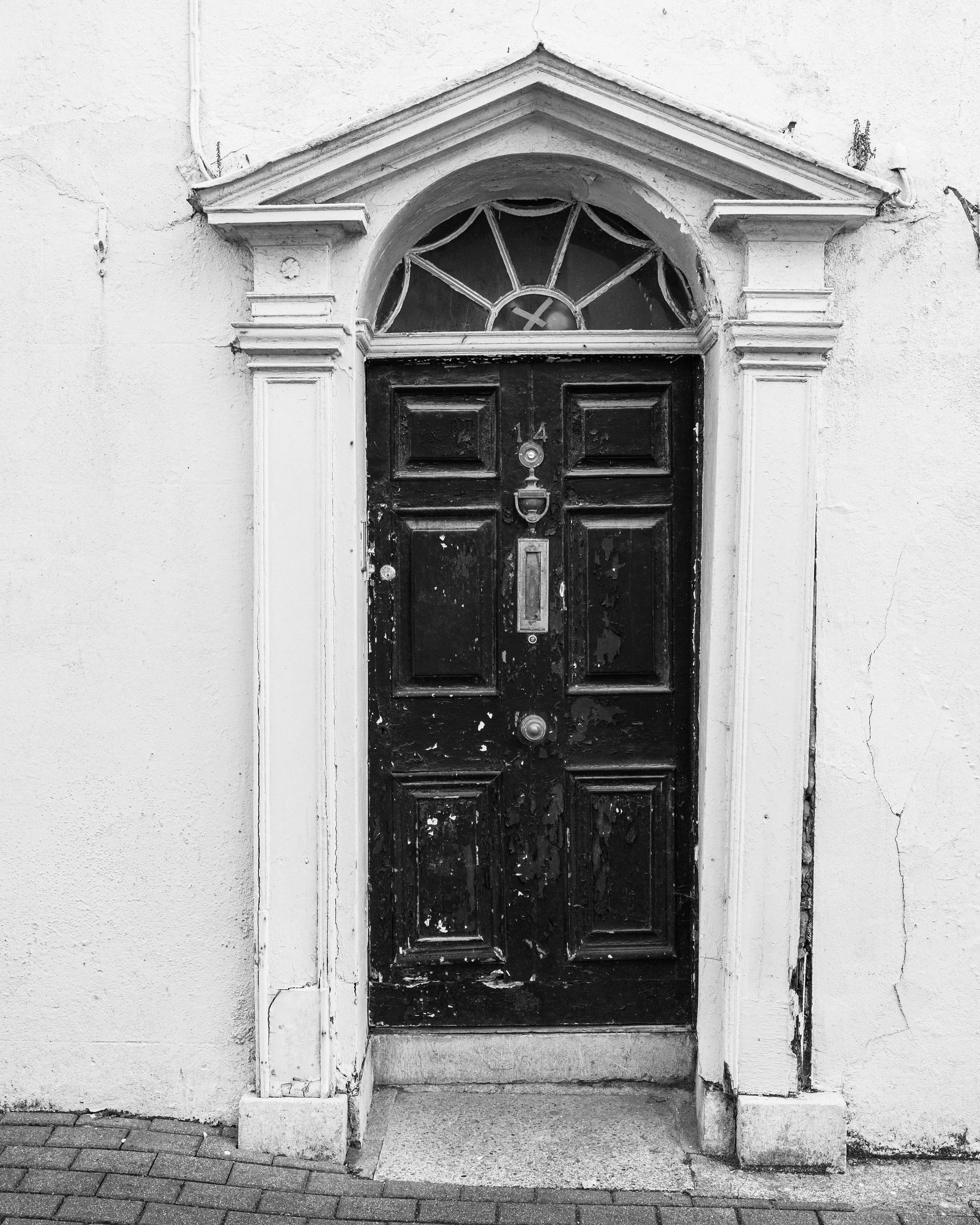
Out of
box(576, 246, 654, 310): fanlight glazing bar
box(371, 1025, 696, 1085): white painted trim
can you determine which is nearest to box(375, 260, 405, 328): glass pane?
box(576, 246, 654, 310): fanlight glazing bar

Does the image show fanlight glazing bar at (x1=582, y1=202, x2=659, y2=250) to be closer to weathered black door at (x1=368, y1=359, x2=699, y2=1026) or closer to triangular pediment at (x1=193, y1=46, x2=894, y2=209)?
triangular pediment at (x1=193, y1=46, x2=894, y2=209)

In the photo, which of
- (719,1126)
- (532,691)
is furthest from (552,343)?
(719,1126)

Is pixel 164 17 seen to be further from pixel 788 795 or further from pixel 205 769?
pixel 788 795

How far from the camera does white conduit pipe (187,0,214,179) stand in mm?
3363

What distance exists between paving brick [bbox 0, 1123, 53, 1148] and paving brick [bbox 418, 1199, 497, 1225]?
1.34m

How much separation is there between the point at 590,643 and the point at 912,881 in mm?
1384

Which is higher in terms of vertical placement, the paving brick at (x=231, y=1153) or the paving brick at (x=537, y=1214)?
the paving brick at (x=231, y=1153)

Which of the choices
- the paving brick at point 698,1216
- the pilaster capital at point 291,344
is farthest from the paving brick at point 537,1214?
the pilaster capital at point 291,344

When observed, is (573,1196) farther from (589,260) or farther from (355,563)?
(589,260)

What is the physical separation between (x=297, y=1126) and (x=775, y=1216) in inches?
62.2

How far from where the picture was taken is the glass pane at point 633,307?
365cm

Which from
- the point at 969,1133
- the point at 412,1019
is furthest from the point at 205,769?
the point at 969,1133

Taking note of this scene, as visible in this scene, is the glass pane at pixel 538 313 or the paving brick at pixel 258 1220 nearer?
the paving brick at pixel 258 1220

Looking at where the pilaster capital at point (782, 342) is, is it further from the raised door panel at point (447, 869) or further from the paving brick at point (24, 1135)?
the paving brick at point (24, 1135)
